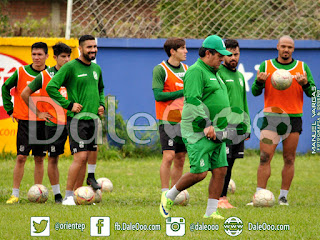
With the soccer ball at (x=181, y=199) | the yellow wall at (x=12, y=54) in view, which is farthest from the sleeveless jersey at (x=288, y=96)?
the yellow wall at (x=12, y=54)

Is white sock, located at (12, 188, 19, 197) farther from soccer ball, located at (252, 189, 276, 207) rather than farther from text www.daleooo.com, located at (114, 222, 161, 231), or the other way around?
soccer ball, located at (252, 189, 276, 207)

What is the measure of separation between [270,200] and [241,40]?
21.4 ft

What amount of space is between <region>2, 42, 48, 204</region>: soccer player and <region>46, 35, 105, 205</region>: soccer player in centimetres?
101

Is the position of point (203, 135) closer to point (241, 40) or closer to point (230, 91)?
point (230, 91)

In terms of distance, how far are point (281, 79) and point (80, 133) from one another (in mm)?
3064

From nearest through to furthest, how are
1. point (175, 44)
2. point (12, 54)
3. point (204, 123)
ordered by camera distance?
point (204, 123) → point (175, 44) → point (12, 54)

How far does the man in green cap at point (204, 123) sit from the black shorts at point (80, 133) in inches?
72.1

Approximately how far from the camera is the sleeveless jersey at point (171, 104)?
352 inches

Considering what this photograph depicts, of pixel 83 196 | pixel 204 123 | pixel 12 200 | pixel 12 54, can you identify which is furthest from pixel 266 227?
pixel 12 54

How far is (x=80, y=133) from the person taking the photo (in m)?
8.51

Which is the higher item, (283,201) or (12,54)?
(12,54)

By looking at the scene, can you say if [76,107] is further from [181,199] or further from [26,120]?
[181,199]

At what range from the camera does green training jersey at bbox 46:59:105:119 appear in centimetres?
848

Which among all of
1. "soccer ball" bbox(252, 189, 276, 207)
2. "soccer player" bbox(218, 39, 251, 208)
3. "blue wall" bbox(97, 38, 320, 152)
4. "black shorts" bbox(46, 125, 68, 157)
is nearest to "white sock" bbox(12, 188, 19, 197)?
"black shorts" bbox(46, 125, 68, 157)
